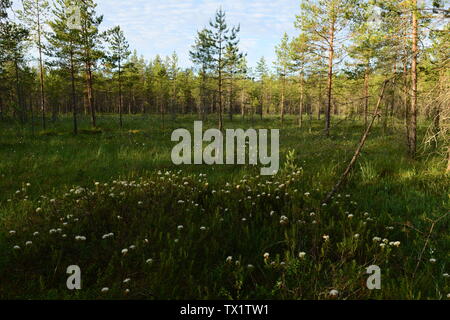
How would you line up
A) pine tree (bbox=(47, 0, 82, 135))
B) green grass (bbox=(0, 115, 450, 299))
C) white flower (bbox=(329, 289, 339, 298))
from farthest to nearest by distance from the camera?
pine tree (bbox=(47, 0, 82, 135)), green grass (bbox=(0, 115, 450, 299)), white flower (bbox=(329, 289, 339, 298))

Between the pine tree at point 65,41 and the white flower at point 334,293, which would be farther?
the pine tree at point 65,41

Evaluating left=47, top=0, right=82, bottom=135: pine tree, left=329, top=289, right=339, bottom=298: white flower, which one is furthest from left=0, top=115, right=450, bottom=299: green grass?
left=47, top=0, right=82, bottom=135: pine tree

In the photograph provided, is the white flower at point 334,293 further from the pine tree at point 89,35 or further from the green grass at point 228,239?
the pine tree at point 89,35

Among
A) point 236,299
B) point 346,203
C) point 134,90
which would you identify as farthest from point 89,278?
point 134,90

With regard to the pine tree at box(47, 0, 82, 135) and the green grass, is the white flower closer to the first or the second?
the green grass

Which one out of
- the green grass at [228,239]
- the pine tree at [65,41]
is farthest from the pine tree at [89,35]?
the green grass at [228,239]

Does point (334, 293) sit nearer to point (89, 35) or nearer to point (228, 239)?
point (228, 239)

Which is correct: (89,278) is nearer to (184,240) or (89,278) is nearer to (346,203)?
(184,240)

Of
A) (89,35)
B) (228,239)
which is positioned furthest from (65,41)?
(228,239)

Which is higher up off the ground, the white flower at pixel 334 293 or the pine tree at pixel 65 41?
the pine tree at pixel 65 41

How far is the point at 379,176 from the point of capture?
291 inches

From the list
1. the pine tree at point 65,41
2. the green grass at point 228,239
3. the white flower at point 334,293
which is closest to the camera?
the white flower at point 334,293

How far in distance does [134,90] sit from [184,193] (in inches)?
2508

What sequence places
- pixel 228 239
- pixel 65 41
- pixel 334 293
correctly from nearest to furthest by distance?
pixel 334 293
pixel 228 239
pixel 65 41
